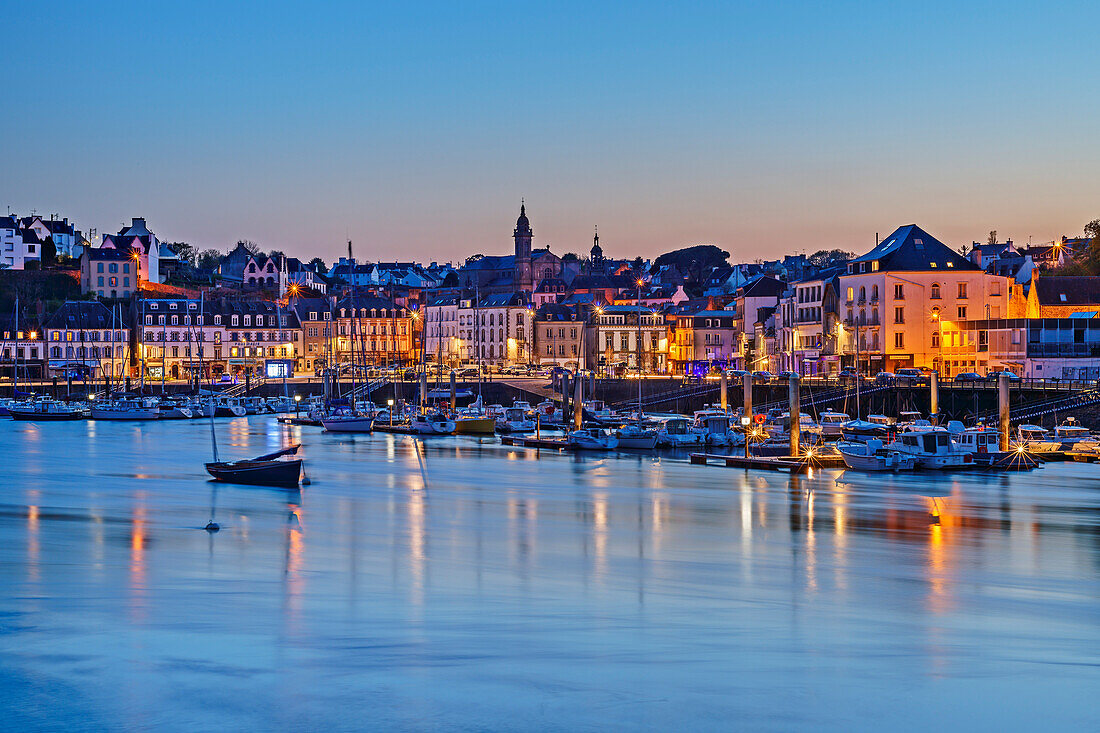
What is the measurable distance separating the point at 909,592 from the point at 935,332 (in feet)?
234

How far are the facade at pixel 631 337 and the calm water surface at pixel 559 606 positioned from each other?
332 feet

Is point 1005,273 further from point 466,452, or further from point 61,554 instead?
point 61,554

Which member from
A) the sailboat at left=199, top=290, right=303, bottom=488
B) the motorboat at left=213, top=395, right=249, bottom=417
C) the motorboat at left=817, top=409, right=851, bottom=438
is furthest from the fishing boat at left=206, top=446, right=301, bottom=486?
the motorboat at left=213, top=395, right=249, bottom=417

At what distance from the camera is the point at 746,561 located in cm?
3562

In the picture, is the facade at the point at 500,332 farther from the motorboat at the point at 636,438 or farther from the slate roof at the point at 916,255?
the motorboat at the point at 636,438

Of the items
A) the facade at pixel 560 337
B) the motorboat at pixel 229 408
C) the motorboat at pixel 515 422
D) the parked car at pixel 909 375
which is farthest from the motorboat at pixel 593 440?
the facade at pixel 560 337

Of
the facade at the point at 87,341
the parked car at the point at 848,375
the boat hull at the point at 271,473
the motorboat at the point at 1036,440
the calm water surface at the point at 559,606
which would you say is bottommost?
the calm water surface at the point at 559,606

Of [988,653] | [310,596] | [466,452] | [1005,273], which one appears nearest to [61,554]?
[310,596]

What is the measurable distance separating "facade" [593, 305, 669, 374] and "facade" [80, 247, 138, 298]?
6009 cm

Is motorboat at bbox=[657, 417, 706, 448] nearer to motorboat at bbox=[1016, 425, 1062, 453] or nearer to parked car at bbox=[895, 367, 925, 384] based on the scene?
motorboat at bbox=[1016, 425, 1062, 453]

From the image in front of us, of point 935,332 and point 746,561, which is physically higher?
point 935,332

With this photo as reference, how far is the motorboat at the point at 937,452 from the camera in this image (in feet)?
190

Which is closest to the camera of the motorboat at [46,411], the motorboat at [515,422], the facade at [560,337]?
the motorboat at [515,422]

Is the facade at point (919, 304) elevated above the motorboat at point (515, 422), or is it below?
above
